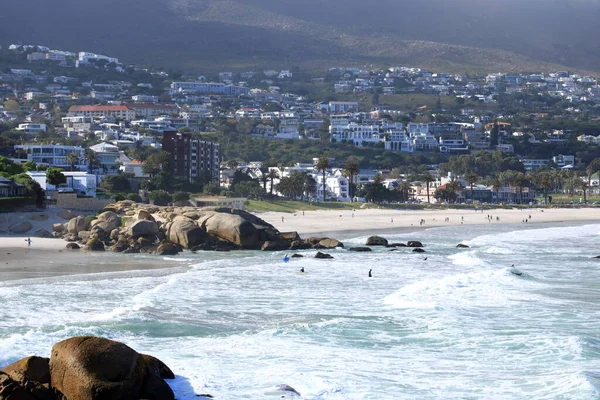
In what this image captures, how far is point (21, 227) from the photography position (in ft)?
154

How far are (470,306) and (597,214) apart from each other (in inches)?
2595

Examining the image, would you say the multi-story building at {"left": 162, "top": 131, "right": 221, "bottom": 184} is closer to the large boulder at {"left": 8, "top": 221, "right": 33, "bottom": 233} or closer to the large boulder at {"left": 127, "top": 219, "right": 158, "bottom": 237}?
the large boulder at {"left": 8, "top": 221, "right": 33, "bottom": 233}

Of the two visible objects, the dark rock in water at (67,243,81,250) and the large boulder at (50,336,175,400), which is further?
the dark rock in water at (67,243,81,250)

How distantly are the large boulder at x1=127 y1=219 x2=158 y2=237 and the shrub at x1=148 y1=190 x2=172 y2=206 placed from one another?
74.1ft

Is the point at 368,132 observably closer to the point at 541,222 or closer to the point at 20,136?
the point at 20,136

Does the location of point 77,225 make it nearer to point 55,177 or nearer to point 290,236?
point 290,236

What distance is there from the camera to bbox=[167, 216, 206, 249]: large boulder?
1698 inches

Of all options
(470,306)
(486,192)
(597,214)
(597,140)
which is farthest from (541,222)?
(597,140)

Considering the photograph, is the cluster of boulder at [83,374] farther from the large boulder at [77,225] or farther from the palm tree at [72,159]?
the palm tree at [72,159]

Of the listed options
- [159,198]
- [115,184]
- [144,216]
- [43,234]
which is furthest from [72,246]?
[115,184]

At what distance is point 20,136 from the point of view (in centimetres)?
11419

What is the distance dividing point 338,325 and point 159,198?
145 feet

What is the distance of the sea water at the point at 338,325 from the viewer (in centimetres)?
1794

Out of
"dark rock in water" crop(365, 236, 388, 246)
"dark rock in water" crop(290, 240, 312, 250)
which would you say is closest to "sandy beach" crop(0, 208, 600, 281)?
"dark rock in water" crop(365, 236, 388, 246)
